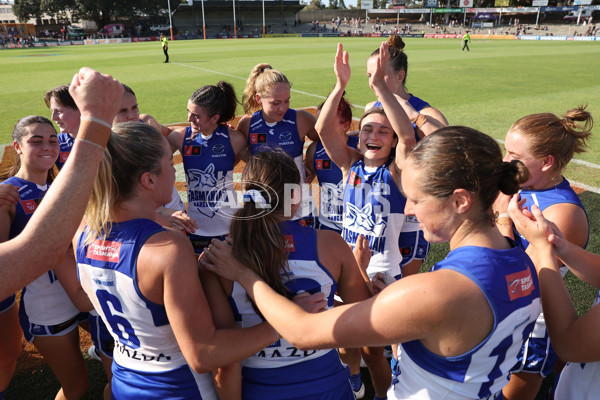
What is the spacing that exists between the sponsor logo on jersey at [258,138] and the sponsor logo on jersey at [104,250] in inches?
114

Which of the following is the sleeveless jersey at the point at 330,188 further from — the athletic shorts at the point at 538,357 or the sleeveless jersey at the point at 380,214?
the athletic shorts at the point at 538,357

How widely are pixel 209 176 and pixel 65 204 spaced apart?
2940 millimetres

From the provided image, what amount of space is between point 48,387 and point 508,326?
Answer: 11.4ft

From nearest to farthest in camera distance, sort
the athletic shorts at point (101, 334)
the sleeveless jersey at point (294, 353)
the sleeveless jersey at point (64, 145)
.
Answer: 1. the sleeveless jersey at point (294, 353)
2. the athletic shorts at point (101, 334)
3. the sleeveless jersey at point (64, 145)

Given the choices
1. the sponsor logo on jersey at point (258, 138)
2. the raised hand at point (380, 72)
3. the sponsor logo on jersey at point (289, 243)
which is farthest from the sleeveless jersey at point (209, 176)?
the sponsor logo on jersey at point (289, 243)

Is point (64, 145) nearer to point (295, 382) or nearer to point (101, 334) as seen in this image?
point (101, 334)

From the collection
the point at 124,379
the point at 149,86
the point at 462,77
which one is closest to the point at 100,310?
the point at 124,379

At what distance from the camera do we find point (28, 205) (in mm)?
2738

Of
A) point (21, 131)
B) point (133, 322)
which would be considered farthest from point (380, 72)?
point (21, 131)

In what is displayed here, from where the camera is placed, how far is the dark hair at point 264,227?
1.76 meters

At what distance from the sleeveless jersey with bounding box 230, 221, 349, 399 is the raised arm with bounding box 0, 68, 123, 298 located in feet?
2.51

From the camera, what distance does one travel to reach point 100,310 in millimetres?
1895

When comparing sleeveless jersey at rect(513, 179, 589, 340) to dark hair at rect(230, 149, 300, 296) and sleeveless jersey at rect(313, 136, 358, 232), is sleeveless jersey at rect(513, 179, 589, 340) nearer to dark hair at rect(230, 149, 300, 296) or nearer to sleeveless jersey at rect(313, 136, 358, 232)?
dark hair at rect(230, 149, 300, 296)

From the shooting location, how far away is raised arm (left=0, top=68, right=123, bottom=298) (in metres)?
1.24
